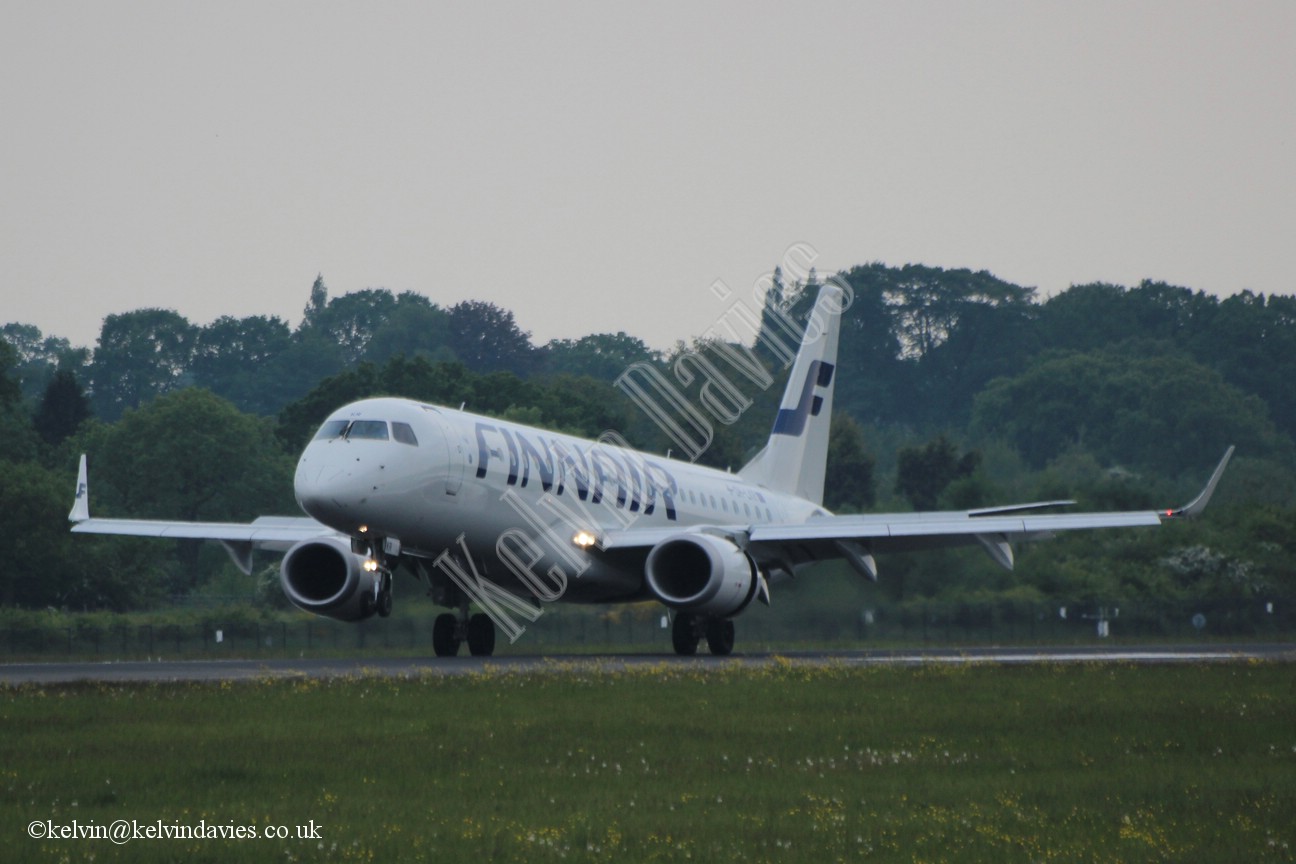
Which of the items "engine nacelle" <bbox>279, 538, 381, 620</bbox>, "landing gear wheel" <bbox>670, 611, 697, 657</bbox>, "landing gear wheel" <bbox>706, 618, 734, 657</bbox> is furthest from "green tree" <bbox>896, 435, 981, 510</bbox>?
"engine nacelle" <bbox>279, 538, 381, 620</bbox>

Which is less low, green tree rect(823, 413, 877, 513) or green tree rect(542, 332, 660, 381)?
green tree rect(542, 332, 660, 381)

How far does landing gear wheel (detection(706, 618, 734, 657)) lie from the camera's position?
108 feet

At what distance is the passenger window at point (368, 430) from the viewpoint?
27938 millimetres

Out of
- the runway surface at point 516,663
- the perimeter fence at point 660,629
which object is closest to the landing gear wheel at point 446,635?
the runway surface at point 516,663

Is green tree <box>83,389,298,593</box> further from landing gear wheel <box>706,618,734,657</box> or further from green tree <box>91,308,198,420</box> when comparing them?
green tree <box>91,308,198,420</box>

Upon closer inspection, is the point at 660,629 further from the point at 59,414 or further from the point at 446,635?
the point at 59,414

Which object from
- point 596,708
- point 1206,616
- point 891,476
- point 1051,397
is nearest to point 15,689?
point 596,708

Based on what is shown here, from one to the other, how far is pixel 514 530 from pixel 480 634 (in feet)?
9.68

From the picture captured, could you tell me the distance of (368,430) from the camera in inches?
1105

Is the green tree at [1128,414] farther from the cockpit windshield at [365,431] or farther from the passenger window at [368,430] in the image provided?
the passenger window at [368,430]

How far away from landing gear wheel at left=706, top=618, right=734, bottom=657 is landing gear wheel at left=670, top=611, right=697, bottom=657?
36 centimetres

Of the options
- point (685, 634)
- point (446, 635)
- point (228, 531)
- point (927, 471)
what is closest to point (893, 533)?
point (685, 634)

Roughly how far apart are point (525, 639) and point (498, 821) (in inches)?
1159

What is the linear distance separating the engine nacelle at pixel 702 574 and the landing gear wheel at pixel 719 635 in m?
1.12
